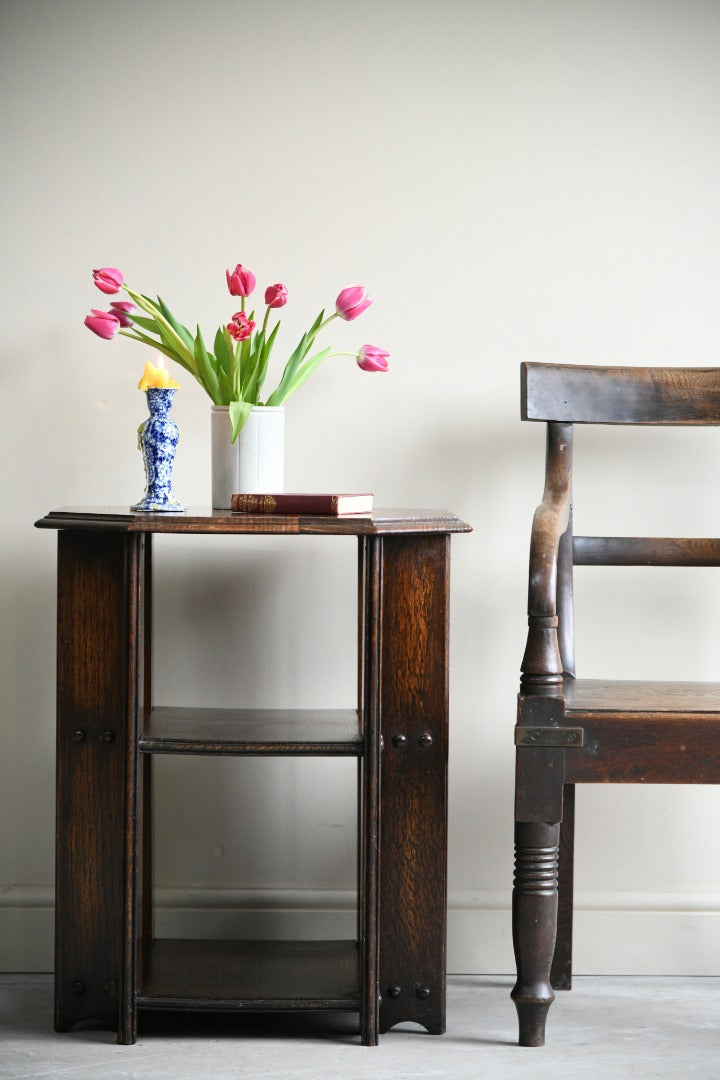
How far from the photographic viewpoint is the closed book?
151 centimetres

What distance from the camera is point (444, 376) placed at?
192cm

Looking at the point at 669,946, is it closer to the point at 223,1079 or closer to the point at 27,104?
the point at 223,1079

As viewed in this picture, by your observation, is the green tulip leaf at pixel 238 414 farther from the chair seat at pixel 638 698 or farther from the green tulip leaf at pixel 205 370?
the chair seat at pixel 638 698

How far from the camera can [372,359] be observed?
175cm

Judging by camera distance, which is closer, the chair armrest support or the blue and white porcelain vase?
Answer: the chair armrest support

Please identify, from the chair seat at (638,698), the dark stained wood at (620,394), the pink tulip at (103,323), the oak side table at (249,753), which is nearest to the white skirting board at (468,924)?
the oak side table at (249,753)

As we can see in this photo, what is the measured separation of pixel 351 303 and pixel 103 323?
37cm

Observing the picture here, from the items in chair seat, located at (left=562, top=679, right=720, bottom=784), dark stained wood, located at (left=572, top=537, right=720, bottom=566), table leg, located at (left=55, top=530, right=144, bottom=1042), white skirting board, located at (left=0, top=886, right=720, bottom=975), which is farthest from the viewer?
white skirting board, located at (left=0, top=886, right=720, bottom=975)

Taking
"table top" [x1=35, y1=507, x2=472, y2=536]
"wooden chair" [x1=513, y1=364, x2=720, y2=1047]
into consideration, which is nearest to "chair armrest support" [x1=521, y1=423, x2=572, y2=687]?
"wooden chair" [x1=513, y1=364, x2=720, y2=1047]

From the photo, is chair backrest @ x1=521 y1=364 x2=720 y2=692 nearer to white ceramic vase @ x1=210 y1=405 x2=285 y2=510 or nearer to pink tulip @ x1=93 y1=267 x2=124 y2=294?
white ceramic vase @ x1=210 y1=405 x2=285 y2=510

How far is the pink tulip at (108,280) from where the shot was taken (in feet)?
5.56

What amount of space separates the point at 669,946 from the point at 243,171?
145 centimetres

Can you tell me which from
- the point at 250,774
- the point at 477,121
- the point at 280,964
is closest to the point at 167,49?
the point at 477,121

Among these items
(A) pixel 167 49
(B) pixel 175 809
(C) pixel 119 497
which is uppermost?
→ (A) pixel 167 49
